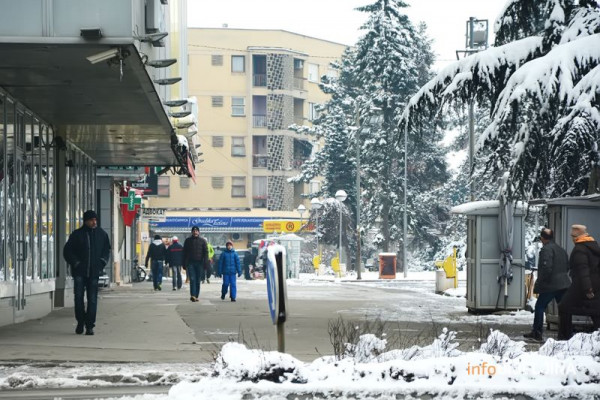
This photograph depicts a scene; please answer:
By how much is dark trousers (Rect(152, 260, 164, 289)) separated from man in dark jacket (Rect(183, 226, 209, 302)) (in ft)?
28.4

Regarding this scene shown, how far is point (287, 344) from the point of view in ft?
48.8

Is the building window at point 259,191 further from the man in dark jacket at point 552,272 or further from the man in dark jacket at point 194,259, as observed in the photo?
the man in dark jacket at point 552,272

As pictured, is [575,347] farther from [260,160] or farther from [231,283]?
[260,160]

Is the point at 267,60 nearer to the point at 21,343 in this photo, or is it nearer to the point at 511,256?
the point at 511,256

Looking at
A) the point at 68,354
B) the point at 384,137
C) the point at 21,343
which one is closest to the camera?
the point at 68,354

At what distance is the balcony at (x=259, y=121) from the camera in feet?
299

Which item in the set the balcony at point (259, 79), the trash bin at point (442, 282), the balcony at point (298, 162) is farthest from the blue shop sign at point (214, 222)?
the trash bin at point (442, 282)

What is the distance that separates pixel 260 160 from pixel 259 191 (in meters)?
2.43

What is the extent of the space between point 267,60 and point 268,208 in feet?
37.3

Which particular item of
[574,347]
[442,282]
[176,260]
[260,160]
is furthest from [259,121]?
[574,347]

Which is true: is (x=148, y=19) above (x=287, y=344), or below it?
above

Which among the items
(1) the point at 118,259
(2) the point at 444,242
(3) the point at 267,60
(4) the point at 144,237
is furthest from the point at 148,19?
(3) the point at 267,60

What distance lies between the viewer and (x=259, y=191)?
9144cm

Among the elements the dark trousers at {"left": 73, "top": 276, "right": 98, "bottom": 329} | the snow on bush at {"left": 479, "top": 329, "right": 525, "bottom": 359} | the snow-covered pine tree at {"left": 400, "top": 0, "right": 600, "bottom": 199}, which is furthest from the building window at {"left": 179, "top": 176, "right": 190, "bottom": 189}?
the snow on bush at {"left": 479, "top": 329, "right": 525, "bottom": 359}
